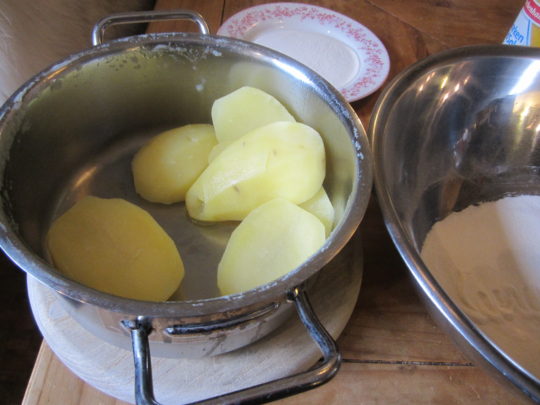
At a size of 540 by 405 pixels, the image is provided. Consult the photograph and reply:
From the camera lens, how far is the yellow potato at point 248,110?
614 mm

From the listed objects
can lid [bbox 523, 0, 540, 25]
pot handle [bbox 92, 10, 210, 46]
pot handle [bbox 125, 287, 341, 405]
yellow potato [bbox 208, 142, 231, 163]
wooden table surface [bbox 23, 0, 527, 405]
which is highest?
pot handle [bbox 92, 10, 210, 46]

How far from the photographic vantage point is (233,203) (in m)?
0.58

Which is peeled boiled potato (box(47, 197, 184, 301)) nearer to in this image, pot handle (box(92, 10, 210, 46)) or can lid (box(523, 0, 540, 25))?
pot handle (box(92, 10, 210, 46))

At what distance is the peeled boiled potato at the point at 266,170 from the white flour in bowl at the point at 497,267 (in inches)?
6.9

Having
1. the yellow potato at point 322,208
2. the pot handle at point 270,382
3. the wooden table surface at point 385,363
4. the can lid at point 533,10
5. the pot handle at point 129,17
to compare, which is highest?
the pot handle at point 129,17

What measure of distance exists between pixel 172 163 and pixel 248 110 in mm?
126

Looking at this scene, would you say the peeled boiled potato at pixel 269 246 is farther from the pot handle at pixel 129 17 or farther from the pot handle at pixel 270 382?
the pot handle at pixel 129 17

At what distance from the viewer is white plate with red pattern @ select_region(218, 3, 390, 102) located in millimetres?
839

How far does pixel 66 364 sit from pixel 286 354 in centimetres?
22

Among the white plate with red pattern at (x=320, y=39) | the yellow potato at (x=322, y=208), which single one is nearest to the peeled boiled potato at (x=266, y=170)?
the yellow potato at (x=322, y=208)

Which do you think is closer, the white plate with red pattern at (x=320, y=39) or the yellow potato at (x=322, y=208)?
the yellow potato at (x=322, y=208)

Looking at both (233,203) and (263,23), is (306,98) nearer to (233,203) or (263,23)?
(233,203)

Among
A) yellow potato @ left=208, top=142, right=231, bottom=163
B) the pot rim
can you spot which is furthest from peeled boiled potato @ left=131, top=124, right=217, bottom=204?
the pot rim

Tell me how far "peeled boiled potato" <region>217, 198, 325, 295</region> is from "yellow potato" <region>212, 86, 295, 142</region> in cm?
14
